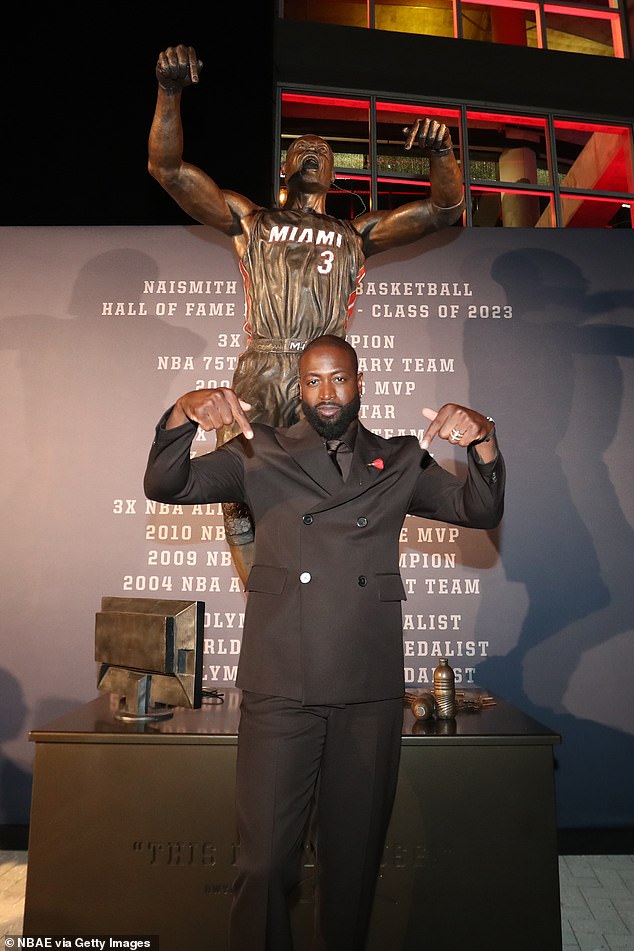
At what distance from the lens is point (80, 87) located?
474 cm

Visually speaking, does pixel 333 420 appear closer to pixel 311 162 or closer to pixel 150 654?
pixel 150 654

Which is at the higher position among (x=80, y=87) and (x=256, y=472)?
(x=80, y=87)

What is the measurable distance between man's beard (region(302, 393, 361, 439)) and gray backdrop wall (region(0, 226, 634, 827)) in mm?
2145

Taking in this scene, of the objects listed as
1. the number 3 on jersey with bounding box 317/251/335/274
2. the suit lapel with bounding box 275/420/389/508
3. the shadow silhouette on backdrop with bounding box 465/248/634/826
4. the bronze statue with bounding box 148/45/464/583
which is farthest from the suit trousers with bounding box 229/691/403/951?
the shadow silhouette on backdrop with bounding box 465/248/634/826

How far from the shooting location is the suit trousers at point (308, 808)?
164cm

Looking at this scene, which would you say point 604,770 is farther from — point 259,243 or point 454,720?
point 259,243

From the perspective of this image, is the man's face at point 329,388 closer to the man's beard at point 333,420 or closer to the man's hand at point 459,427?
the man's beard at point 333,420

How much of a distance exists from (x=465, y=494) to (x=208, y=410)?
694 mm

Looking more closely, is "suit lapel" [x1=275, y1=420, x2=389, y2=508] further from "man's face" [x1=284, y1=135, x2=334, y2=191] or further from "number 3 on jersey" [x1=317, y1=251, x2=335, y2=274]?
"man's face" [x1=284, y1=135, x2=334, y2=191]

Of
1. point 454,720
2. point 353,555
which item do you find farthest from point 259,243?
point 454,720

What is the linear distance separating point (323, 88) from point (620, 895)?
642 cm

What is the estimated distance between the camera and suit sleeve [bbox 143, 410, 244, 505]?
5.84 ft

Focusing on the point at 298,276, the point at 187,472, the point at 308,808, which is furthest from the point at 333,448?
the point at 298,276

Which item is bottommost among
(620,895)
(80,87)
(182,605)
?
(620,895)
